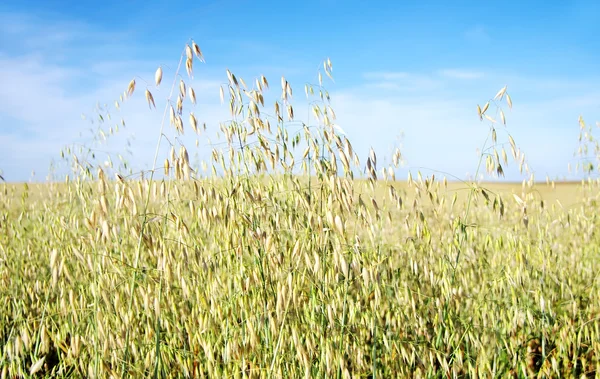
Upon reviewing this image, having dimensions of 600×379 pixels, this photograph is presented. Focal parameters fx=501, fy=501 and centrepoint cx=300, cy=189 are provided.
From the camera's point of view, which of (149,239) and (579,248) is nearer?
(149,239)

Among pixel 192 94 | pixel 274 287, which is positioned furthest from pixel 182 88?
pixel 274 287

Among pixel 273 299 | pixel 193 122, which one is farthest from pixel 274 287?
pixel 193 122

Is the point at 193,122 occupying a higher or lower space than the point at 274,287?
higher

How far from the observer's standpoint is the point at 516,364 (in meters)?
2.87

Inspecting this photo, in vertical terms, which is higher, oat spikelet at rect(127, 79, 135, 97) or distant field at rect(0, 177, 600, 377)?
oat spikelet at rect(127, 79, 135, 97)

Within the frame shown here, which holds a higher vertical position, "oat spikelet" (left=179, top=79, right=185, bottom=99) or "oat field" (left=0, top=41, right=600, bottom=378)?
"oat spikelet" (left=179, top=79, right=185, bottom=99)

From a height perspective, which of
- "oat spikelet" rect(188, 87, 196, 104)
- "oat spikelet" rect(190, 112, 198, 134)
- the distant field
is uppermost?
"oat spikelet" rect(188, 87, 196, 104)

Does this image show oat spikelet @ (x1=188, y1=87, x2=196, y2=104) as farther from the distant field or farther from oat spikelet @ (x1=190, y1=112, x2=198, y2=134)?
the distant field

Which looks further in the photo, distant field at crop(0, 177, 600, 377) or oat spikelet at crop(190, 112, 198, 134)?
oat spikelet at crop(190, 112, 198, 134)

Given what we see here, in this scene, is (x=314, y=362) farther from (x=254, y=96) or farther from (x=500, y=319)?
(x=254, y=96)

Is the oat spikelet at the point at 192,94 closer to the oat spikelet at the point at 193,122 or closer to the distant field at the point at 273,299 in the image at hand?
the oat spikelet at the point at 193,122

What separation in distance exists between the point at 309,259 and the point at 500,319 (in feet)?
5.25

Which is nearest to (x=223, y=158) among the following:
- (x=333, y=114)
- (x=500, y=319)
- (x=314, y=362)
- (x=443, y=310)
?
(x=333, y=114)

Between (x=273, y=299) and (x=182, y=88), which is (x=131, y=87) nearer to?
(x=182, y=88)
